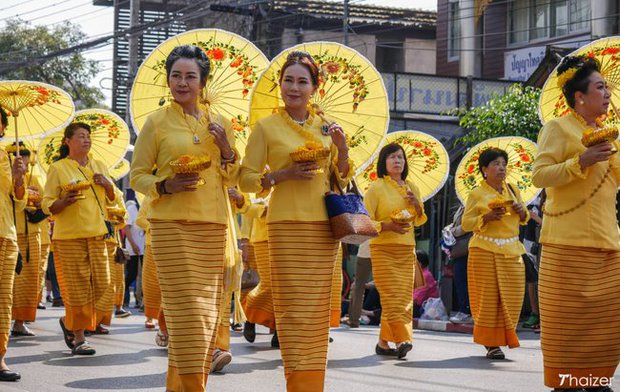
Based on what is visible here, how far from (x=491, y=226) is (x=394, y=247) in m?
0.97

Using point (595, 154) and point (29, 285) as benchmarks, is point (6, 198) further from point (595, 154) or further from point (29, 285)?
point (595, 154)

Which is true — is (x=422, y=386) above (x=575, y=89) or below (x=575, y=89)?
below

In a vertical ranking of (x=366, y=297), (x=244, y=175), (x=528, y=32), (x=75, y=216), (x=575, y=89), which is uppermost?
(x=528, y=32)

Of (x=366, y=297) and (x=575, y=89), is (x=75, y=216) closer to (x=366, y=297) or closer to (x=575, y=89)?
(x=575, y=89)

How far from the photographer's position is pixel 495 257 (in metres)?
10.4

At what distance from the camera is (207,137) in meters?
6.52

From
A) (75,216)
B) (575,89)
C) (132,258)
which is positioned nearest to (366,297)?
(132,258)

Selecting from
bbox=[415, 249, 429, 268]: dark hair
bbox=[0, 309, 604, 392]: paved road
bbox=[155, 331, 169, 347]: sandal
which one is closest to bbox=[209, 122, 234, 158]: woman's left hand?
bbox=[0, 309, 604, 392]: paved road

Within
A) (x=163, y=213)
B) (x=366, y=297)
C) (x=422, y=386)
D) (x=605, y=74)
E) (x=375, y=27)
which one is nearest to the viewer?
(x=163, y=213)

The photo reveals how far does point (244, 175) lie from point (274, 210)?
0.28 m

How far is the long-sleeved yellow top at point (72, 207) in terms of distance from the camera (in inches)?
400

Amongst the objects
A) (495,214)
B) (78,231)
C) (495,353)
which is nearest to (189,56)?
(78,231)

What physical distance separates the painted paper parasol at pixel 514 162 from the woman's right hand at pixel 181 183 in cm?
599

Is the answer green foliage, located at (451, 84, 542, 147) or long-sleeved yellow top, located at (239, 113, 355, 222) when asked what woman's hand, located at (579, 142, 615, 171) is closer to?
long-sleeved yellow top, located at (239, 113, 355, 222)
